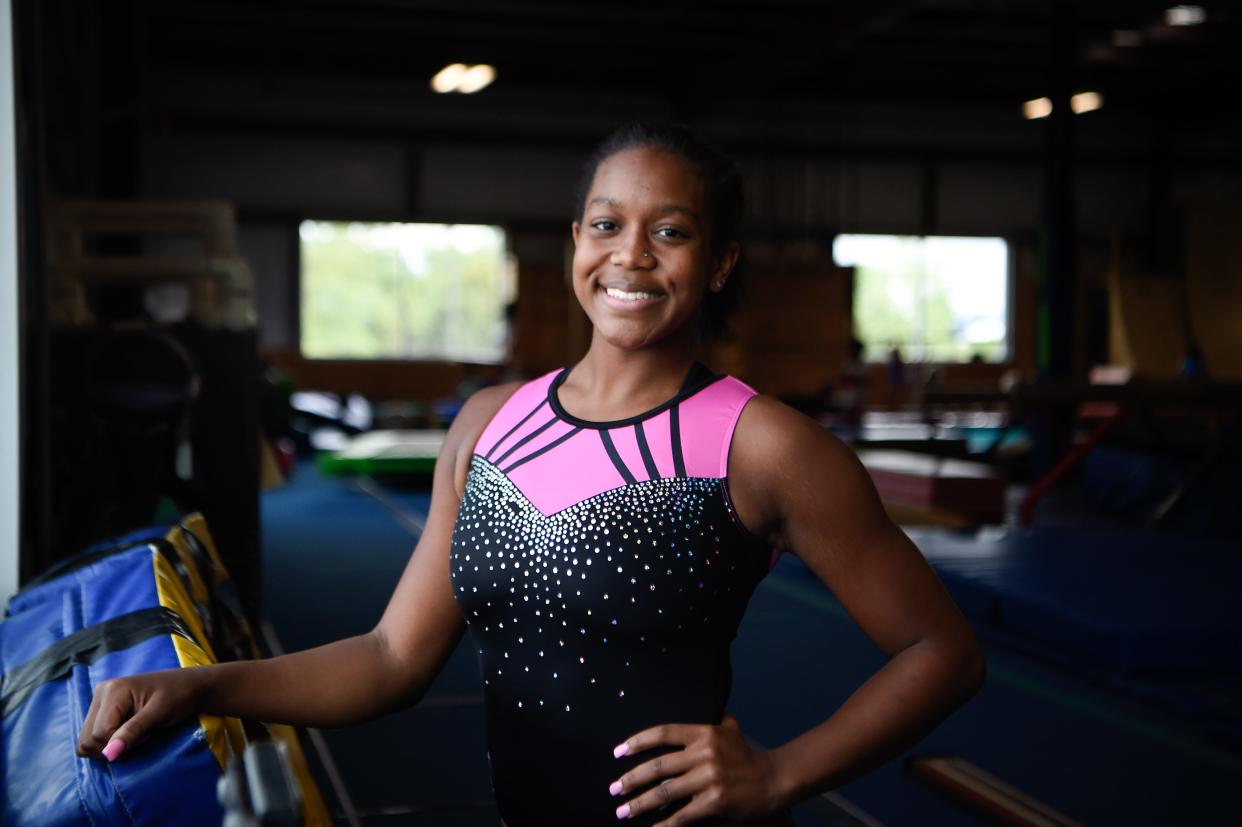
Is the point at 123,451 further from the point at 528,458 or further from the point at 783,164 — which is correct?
the point at 783,164

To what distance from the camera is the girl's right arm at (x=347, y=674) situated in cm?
114

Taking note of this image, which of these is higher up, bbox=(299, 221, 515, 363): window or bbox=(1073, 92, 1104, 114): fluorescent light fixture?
bbox=(1073, 92, 1104, 114): fluorescent light fixture

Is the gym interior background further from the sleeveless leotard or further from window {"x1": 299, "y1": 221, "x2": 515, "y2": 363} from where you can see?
the sleeveless leotard

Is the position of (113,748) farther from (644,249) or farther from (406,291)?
(406,291)

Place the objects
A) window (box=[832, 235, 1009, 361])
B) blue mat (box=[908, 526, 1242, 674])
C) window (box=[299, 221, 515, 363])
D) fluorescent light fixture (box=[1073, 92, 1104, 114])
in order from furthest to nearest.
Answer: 1. window (box=[832, 235, 1009, 361])
2. window (box=[299, 221, 515, 363])
3. fluorescent light fixture (box=[1073, 92, 1104, 114])
4. blue mat (box=[908, 526, 1242, 674])

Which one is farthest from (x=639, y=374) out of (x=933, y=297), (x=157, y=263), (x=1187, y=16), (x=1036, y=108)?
(x=933, y=297)

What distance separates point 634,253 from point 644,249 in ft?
0.04

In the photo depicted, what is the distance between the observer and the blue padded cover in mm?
1136

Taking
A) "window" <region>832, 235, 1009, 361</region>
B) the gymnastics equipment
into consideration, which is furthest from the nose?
"window" <region>832, 235, 1009, 361</region>

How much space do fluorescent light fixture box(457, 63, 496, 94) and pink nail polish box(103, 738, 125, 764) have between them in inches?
453

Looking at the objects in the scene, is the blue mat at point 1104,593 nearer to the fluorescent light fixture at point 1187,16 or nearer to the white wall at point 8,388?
the white wall at point 8,388

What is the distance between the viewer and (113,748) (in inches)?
44.1

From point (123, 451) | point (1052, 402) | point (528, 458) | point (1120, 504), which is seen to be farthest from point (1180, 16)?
point (528, 458)

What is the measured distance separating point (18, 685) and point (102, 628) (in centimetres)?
12
